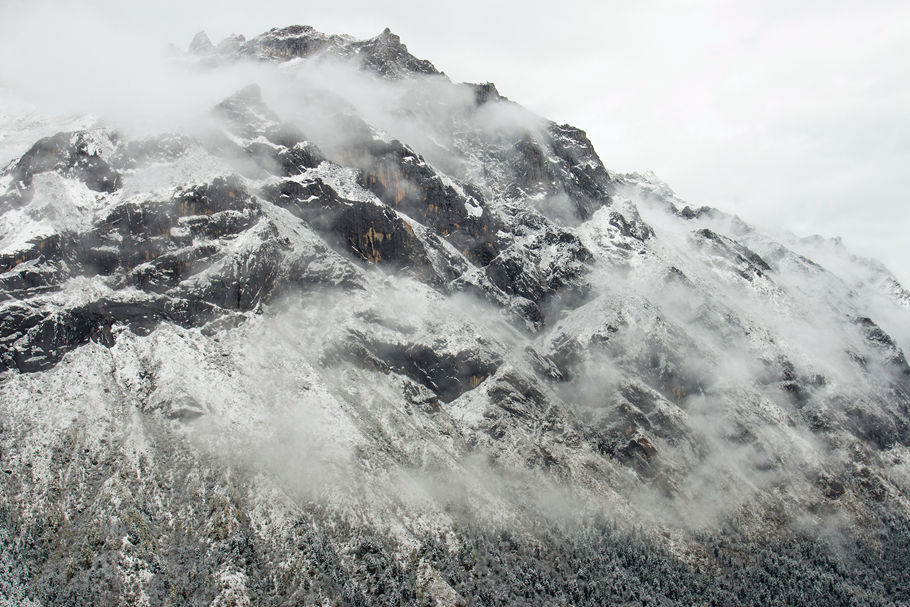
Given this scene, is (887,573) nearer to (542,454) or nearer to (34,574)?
(542,454)

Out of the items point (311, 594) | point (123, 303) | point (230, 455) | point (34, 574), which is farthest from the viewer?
point (123, 303)

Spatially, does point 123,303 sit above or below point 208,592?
above

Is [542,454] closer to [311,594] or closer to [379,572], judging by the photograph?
[379,572]

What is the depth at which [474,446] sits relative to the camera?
18838 cm

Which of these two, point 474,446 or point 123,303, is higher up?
point 123,303

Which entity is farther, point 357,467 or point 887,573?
point 887,573

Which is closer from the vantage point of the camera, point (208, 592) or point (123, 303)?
point (208, 592)

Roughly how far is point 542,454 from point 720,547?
5158cm

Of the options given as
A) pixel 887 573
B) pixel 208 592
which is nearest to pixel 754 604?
pixel 887 573

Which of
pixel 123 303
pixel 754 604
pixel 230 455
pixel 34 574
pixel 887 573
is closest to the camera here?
pixel 34 574

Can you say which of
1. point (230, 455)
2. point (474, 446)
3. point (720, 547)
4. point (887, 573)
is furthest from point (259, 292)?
point (887, 573)

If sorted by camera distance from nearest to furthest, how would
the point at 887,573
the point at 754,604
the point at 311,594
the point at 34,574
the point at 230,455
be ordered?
the point at 34,574, the point at 311,594, the point at 230,455, the point at 754,604, the point at 887,573

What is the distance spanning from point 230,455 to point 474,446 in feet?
214

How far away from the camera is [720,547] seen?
18200cm
